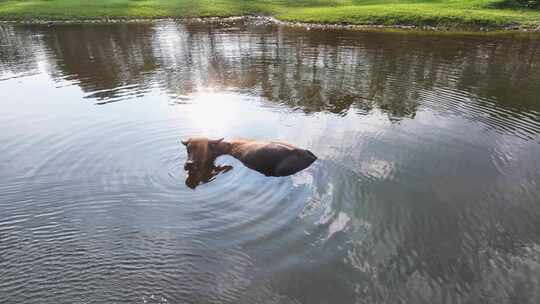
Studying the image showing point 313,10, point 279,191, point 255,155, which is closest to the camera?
point 279,191

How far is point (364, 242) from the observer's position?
9734 mm

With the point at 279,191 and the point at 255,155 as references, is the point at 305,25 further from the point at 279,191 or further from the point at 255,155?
the point at 279,191

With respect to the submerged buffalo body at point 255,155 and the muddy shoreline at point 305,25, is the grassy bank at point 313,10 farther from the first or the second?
→ the submerged buffalo body at point 255,155

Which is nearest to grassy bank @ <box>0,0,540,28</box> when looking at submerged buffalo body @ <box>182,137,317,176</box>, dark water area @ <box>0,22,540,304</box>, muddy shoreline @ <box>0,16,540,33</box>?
muddy shoreline @ <box>0,16,540,33</box>

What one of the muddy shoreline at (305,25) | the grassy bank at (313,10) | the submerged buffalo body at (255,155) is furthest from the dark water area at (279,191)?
the grassy bank at (313,10)

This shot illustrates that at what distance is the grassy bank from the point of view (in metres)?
41.1

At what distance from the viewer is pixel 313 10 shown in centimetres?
4888

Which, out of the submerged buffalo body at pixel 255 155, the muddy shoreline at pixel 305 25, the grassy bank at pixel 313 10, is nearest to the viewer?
the submerged buffalo body at pixel 255 155

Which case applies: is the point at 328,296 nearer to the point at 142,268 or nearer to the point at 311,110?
the point at 142,268

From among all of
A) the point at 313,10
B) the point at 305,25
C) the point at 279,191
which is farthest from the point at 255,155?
the point at 313,10

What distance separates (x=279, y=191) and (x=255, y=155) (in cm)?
173

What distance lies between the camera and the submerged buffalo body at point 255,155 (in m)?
12.6

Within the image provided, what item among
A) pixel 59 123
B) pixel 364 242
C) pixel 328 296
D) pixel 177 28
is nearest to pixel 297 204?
pixel 364 242

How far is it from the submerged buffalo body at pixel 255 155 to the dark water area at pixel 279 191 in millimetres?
331
